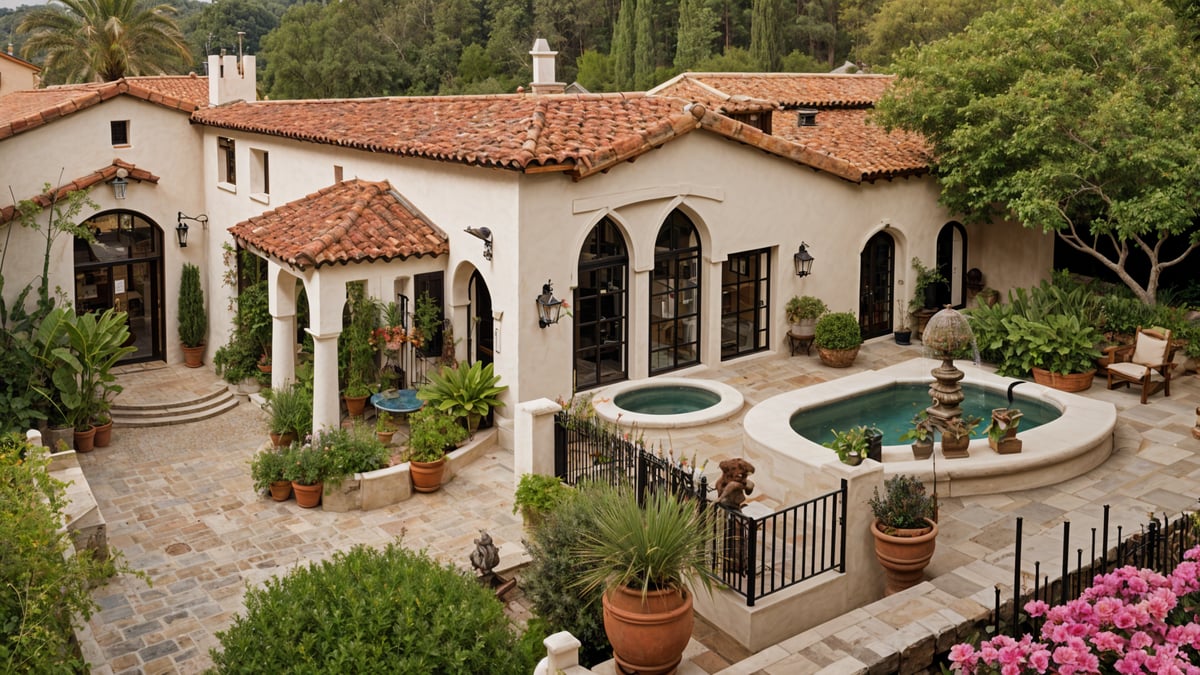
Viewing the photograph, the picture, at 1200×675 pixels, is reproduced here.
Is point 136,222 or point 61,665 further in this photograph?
point 136,222

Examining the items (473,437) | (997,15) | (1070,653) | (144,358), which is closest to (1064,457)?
(1070,653)

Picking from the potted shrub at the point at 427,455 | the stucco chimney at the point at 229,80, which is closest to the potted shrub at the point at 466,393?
the potted shrub at the point at 427,455

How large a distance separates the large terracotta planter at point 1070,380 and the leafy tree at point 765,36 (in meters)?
48.0

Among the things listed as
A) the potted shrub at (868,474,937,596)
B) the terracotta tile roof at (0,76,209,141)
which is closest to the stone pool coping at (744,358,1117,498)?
the potted shrub at (868,474,937,596)

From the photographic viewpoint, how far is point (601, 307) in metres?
18.3

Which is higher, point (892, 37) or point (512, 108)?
point (892, 37)

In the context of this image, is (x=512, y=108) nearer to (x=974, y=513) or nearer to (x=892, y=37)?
(x=974, y=513)

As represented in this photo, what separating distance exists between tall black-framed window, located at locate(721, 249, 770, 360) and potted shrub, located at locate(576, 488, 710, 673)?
10416 mm

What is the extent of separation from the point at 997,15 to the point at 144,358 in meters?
18.8

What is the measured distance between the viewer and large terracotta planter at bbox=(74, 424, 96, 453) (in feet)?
61.7

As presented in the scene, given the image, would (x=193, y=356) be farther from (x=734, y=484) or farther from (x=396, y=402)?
(x=734, y=484)

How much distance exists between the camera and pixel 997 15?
2039 cm

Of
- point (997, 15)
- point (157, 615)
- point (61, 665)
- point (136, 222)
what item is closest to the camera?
point (61, 665)

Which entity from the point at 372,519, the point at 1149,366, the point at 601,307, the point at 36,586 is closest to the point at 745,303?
the point at 601,307
